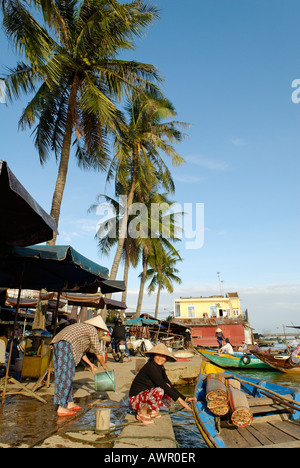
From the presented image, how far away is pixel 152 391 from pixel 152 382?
0.45 ft

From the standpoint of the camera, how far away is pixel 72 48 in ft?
38.1

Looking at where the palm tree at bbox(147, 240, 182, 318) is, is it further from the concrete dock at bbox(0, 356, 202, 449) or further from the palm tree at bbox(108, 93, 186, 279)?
the concrete dock at bbox(0, 356, 202, 449)

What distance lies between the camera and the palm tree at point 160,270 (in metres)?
31.7

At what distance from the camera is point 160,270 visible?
35.4 meters

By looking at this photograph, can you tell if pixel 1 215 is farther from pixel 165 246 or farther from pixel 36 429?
pixel 165 246

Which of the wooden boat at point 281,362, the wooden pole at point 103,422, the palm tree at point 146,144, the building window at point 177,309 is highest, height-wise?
the palm tree at point 146,144

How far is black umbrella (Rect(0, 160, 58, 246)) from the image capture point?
3.58 m

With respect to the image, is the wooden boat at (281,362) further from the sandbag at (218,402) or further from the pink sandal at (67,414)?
the pink sandal at (67,414)

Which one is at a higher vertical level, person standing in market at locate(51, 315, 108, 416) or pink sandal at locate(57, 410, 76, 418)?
person standing in market at locate(51, 315, 108, 416)

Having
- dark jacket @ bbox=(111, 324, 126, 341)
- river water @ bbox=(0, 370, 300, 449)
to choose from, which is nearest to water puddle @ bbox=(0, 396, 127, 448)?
river water @ bbox=(0, 370, 300, 449)

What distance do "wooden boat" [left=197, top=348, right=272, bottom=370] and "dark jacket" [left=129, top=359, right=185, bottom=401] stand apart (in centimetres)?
1359

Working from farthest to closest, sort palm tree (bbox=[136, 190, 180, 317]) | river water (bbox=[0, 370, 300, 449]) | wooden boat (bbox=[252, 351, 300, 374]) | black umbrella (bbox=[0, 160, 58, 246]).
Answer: palm tree (bbox=[136, 190, 180, 317]), wooden boat (bbox=[252, 351, 300, 374]), river water (bbox=[0, 370, 300, 449]), black umbrella (bbox=[0, 160, 58, 246])

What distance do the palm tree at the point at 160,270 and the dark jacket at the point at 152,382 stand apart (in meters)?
25.4

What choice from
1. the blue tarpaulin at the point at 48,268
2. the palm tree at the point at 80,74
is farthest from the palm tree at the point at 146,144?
the blue tarpaulin at the point at 48,268
